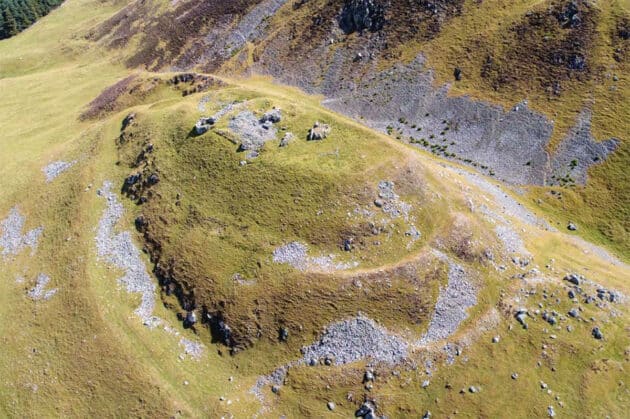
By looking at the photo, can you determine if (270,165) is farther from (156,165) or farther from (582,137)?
(582,137)

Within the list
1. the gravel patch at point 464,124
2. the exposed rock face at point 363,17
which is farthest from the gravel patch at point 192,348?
the exposed rock face at point 363,17

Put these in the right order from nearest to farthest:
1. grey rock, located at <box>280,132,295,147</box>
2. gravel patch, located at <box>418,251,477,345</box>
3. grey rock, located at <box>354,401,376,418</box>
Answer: grey rock, located at <box>354,401,376,418</box> → gravel patch, located at <box>418,251,477,345</box> → grey rock, located at <box>280,132,295,147</box>

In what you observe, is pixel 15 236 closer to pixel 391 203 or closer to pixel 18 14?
pixel 391 203

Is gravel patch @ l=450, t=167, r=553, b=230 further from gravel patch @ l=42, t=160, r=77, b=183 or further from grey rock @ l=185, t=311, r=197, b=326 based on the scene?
Result: gravel patch @ l=42, t=160, r=77, b=183

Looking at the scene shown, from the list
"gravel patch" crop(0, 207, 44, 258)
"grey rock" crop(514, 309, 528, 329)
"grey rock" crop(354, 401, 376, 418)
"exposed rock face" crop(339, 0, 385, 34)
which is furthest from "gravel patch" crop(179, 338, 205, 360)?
"exposed rock face" crop(339, 0, 385, 34)

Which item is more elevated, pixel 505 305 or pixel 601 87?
pixel 601 87

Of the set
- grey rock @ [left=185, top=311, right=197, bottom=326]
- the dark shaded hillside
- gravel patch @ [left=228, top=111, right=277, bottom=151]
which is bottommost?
grey rock @ [left=185, top=311, right=197, bottom=326]

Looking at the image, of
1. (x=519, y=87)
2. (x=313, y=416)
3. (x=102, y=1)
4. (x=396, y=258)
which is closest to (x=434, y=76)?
(x=519, y=87)

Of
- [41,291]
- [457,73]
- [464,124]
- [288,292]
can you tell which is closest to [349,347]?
[288,292]
